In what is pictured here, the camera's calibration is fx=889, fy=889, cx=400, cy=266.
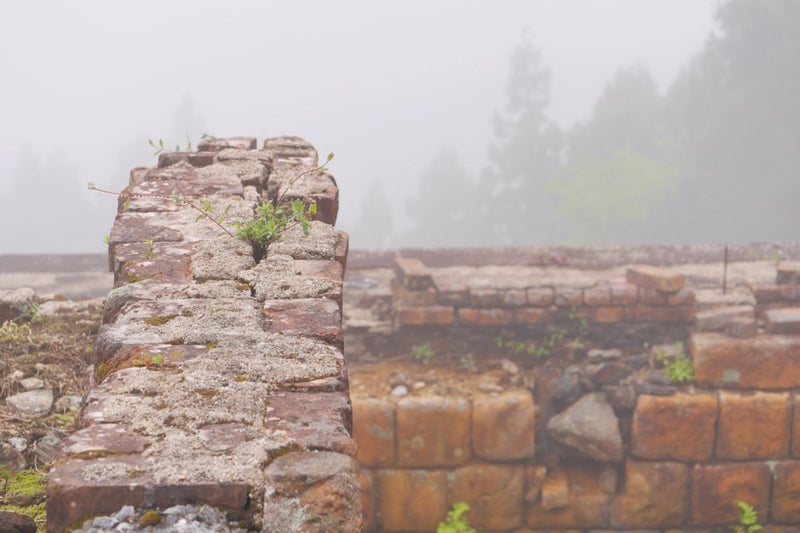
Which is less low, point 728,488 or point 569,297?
point 569,297

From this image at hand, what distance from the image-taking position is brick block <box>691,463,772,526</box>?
6289 millimetres

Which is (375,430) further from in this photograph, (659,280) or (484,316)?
(659,280)

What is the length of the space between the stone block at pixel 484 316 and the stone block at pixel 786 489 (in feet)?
7.30

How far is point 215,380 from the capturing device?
2.13m

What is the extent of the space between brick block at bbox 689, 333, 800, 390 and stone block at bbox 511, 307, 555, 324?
48.9 inches

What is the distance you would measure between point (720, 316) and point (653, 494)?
143 cm

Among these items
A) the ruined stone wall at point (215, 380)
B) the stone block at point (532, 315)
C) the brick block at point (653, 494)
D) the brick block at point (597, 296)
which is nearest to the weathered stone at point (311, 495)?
the ruined stone wall at point (215, 380)

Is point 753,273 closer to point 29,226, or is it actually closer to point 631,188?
point 631,188

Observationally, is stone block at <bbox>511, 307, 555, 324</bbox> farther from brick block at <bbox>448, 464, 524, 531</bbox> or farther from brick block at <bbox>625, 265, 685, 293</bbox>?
brick block at <bbox>448, 464, 524, 531</bbox>

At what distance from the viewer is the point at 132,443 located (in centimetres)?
185

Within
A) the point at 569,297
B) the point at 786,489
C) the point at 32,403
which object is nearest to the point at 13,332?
the point at 32,403

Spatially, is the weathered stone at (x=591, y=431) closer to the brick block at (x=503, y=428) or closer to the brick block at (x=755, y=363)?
the brick block at (x=503, y=428)

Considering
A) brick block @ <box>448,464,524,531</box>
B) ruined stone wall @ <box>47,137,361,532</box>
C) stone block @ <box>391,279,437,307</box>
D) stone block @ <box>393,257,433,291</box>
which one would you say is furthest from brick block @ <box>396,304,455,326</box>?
ruined stone wall @ <box>47,137,361,532</box>

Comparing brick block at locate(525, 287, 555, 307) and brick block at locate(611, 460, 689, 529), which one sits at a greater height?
brick block at locate(525, 287, 555, 307)
